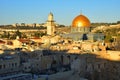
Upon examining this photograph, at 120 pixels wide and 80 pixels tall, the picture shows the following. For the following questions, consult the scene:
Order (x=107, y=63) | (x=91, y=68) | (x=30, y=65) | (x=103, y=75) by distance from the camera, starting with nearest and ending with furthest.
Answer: (x=30, y=65), (x=103, y=75), (x=91, y=68), (x=107, y=63)

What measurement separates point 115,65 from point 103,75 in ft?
9.94

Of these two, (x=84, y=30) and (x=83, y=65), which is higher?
(x=84, y=30)

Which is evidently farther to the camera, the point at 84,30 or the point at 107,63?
the point at 84,30

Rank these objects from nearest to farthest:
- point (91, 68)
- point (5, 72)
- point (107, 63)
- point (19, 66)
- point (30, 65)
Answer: point (5, 72)
point (19, 66)
point (30, 65)
point (91, 68)
point (107, 63)

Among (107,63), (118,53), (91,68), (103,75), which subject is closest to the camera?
(103,75)

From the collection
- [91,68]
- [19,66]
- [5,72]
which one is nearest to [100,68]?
[91,68]

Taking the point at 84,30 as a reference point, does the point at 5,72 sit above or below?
below

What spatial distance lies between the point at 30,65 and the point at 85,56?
6.31 meters

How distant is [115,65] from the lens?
86.3 feet

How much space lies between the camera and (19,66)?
20.6 metres

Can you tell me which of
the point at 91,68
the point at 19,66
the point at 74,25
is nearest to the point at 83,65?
the point at 91,68

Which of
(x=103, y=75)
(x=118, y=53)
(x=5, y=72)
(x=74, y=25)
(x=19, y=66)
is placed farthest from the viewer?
(x=74, y=25)

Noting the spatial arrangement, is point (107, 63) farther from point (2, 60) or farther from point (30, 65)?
point (2, 60)

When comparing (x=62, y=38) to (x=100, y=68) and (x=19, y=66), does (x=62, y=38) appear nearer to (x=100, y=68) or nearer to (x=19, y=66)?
(x=100, y=68)
